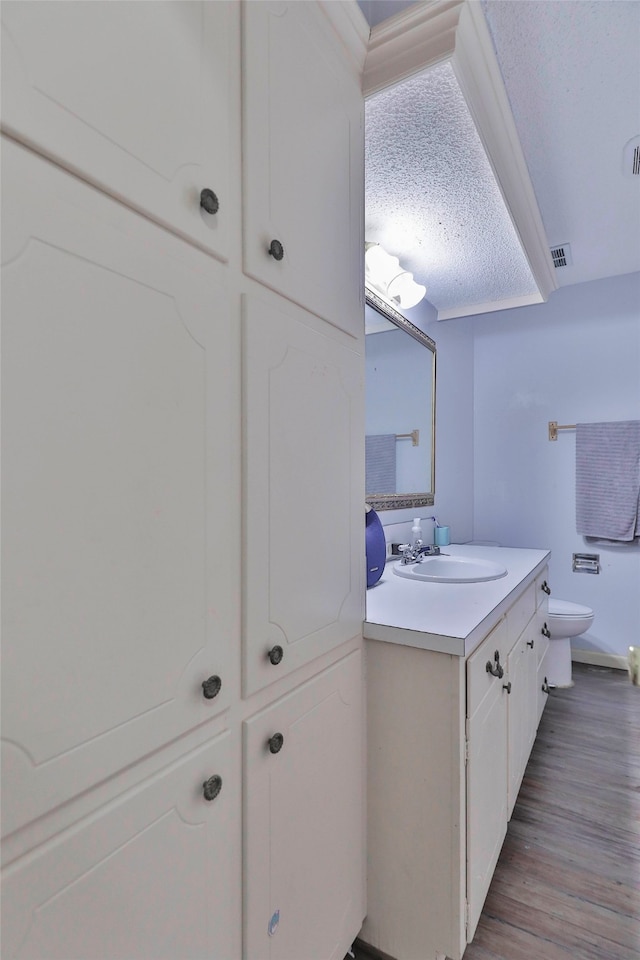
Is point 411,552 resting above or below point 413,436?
below

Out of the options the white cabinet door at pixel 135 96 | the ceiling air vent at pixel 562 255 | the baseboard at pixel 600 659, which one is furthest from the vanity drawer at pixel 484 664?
the ceiling air vent at pixel 562 255

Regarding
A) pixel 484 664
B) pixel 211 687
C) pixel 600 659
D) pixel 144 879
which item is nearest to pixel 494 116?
pixel 484 664

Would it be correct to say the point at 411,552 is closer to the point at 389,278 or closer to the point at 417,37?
the point at 389,278

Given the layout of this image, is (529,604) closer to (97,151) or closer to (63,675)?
(63,675)

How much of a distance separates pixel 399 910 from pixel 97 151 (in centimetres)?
154

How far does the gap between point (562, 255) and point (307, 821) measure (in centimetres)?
286

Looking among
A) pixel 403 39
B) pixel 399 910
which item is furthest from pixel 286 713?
pixel 403 39

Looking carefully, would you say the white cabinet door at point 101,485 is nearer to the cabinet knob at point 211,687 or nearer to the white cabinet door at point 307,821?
the cabinet knob at point 211,687

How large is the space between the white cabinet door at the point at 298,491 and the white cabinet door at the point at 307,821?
95 mm

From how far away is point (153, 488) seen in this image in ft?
2.04

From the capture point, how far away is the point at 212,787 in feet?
2.32

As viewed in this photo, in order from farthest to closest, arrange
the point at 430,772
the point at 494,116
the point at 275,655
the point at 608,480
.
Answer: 1. the point at 608,480
2. the point at 494,116
3. the point at 430,772
4. the point at 275,655

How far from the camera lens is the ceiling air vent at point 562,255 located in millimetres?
2543

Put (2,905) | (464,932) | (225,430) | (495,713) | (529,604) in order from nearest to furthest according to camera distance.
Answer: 1. (2,905)
2. (225,430)
3. (464,932)
4. (495,713)
5. (529,604)
